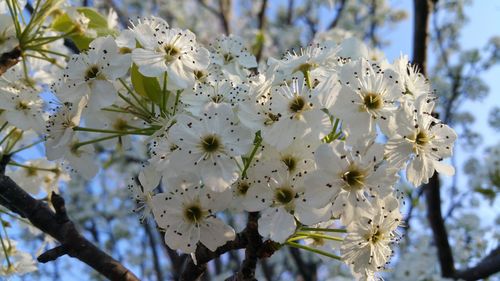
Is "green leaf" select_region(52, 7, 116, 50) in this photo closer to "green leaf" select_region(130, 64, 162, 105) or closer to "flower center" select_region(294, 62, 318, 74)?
"green leaf" select_region(130, 64, 162, 105)

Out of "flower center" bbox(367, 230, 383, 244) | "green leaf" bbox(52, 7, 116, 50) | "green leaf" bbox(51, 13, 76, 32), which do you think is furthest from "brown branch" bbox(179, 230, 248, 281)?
"green leaf" bbox(51, 13, 76, 32)

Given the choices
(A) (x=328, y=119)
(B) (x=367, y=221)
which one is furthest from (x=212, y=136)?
(B) (x=367, y=221)

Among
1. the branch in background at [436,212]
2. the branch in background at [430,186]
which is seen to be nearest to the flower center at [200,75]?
the branch in background at [430,186]

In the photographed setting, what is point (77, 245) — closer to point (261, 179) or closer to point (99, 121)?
point (99, 121)

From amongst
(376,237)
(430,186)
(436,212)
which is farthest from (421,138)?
(436,212)

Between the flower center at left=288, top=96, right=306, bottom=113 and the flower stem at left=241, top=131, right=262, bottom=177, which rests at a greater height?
the flower center at left=288, top=96, right=306, bottom=113

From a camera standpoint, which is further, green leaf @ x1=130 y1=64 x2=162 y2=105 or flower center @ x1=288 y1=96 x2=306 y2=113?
green leaf @ x1=130 y1=64 x2=162 y2=105
